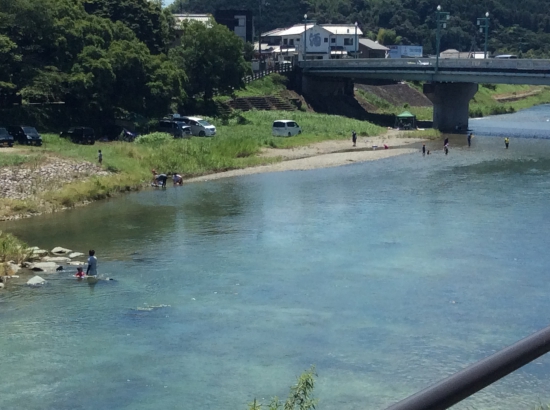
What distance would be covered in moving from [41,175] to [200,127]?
18.0 meters

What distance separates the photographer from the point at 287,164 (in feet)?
161

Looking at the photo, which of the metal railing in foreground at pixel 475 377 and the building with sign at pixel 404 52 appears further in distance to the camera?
the building with sign at pixel 404 52

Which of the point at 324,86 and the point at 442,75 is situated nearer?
the point at 442,75

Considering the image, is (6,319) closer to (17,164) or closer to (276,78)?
(17,164)

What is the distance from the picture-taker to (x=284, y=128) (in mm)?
58219

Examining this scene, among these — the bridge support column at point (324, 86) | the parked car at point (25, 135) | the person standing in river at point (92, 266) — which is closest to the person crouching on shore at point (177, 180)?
the parked car at point (25, 135)

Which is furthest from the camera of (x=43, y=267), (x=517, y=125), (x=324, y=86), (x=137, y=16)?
(x=324, y=86)

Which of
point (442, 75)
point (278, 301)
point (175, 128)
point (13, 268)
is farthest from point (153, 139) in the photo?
point (278, 301)

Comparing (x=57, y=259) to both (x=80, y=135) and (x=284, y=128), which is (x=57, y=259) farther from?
(x=284, y=128)

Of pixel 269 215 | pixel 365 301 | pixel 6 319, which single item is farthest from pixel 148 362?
pixel 269 215

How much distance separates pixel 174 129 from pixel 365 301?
33.1m

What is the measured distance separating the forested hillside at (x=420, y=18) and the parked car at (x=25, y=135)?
105331 millimetres

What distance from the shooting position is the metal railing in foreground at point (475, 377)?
2.18m

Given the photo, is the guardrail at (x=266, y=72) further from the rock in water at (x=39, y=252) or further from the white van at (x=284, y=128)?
the rock in water at (x=39, y=252)
